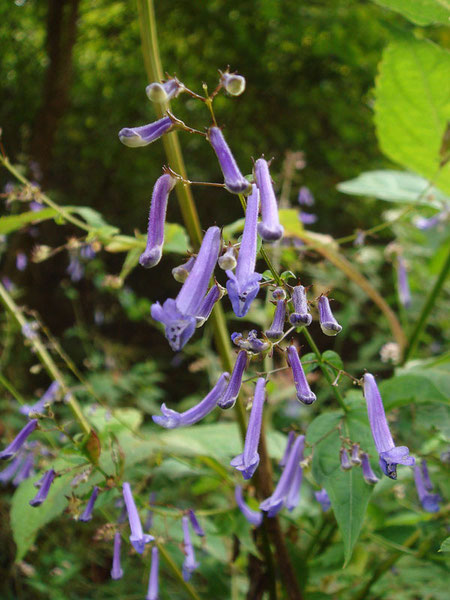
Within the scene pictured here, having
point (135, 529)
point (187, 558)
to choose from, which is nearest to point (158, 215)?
point (135, 529)

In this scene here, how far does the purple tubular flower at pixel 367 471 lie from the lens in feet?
2.14

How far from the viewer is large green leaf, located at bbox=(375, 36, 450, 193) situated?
97 cm

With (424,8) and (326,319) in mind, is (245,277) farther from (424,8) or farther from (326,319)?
(424,8)

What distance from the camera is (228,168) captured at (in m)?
0.51

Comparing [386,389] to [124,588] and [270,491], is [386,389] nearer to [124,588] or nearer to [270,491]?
[270,491]

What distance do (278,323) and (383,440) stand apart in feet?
0.64

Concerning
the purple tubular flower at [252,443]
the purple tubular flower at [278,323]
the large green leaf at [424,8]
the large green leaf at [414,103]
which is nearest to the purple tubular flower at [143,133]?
the purple tubular flower at [278,323]

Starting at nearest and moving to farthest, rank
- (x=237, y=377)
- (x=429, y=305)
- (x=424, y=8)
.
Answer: (x=237, y=377), (x=424, y=8), (x=429, y=305)

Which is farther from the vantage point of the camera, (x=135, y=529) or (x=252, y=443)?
(x=135, y=529)

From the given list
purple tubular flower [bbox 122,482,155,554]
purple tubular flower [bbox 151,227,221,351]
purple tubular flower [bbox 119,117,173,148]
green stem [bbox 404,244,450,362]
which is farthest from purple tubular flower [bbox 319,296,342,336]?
green stem [bbox 404,244,450,362]

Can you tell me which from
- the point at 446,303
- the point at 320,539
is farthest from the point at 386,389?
the point at 446,303

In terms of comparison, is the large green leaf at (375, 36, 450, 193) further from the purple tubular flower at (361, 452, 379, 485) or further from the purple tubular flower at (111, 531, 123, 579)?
the purple tubular flower at (111, 531, 123, 579)

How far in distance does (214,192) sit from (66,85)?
1207 mm

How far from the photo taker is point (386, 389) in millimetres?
851
